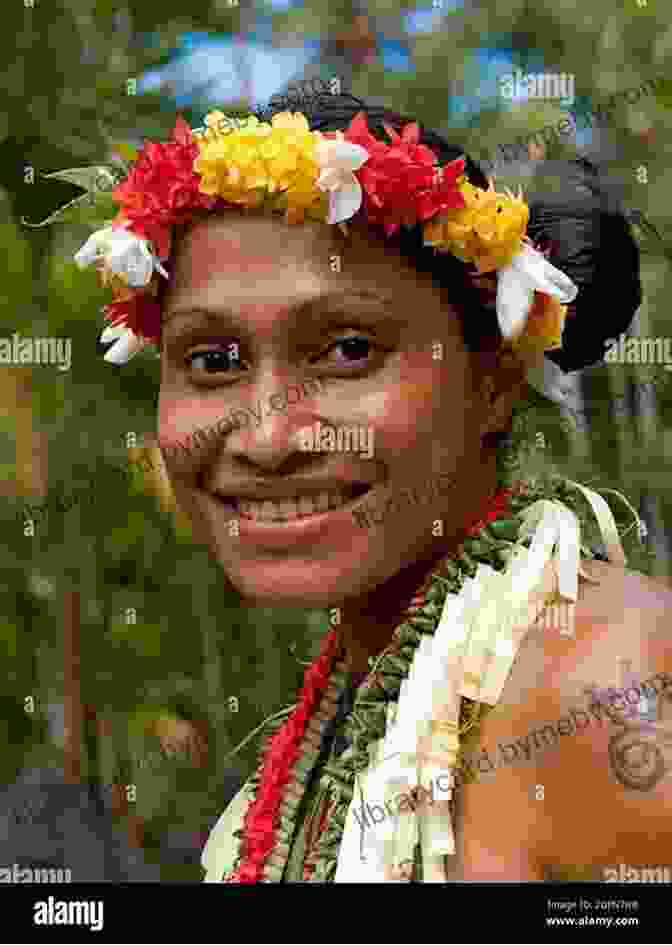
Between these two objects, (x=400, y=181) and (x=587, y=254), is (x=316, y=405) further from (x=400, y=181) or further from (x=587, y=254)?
(x=587, y=254)

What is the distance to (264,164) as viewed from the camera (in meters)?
2.43

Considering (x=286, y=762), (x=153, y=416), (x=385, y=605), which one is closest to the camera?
(x=385, y=605)

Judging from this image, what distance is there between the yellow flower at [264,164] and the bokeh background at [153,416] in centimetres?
79

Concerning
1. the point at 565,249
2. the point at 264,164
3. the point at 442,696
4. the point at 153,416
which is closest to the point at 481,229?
the point at 565,249

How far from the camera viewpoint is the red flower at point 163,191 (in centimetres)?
249

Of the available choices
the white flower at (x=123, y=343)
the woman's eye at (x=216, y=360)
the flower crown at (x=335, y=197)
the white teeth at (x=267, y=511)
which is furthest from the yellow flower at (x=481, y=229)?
the white flower at (x=123, y=343)

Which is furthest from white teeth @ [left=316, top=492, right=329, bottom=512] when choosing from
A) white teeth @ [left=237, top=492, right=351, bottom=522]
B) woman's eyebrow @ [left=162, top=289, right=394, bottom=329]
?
woman's eyebrow @ [left=162, top=289, right=394, bottom=329]

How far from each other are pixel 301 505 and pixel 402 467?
0.17 meters

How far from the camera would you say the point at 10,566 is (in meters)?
3.90

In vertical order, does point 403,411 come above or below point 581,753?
above

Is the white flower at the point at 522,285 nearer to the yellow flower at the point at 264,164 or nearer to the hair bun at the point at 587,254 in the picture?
the hair bun at the point at 587,254

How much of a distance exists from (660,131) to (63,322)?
4.65 ft

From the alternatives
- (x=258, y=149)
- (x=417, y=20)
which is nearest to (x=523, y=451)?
(x=258, y=149)

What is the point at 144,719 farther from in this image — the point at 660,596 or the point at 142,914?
the point at 660,596
